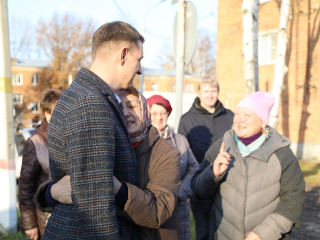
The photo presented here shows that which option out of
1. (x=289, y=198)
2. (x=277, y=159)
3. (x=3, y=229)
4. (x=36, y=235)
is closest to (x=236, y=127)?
(x=277, y=159)

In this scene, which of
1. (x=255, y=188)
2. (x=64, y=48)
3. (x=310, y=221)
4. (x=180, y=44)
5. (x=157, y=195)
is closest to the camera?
(x=157, y=195)

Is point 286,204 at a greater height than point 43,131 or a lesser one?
lesser

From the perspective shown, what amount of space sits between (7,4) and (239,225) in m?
4.10

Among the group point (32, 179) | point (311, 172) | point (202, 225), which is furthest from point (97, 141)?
point (311, 172)

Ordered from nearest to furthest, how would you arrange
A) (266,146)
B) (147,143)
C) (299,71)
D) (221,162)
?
(147,143)
(221,162)
(266,146)
(299,71)

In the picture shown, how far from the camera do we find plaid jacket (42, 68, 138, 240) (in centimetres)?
154

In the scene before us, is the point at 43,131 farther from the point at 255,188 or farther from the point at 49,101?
the point at 255,188

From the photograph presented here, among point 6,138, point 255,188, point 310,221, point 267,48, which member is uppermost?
point 267,48

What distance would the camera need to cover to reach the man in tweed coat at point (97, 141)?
5.07ft

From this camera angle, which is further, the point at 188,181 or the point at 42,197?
the point at 188,181

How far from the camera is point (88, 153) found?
155 centimetres

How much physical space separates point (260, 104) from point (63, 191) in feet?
6.43

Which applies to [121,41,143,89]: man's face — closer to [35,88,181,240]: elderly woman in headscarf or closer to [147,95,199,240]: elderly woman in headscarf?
[35,88,181,240]: elderly woman in headscarf

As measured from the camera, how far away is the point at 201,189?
2.99 metres
